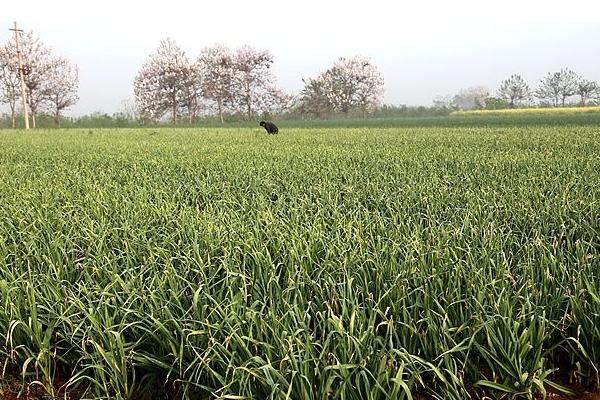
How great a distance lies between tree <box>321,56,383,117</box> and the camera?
2050 inches

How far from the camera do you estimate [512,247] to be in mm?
3121

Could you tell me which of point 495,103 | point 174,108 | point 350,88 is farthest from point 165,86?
point 495,103

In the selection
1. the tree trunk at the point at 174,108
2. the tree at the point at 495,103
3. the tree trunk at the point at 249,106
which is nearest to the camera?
the tree trunk at the point at 174,108

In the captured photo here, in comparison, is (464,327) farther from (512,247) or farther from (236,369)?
(512,247)

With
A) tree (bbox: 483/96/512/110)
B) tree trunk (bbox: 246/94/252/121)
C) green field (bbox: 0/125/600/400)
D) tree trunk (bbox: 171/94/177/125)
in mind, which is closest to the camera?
green field (bbox: 0/125/600/400)

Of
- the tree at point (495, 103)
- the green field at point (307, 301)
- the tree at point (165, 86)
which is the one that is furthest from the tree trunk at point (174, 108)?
the green field at point (307, 301)

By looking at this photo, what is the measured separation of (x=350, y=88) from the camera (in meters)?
52.9

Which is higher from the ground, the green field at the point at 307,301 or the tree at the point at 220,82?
the tree at the point at 220,82

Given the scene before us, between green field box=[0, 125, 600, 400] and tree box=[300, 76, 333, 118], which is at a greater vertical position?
tree box=[300, 76, 333, 118]

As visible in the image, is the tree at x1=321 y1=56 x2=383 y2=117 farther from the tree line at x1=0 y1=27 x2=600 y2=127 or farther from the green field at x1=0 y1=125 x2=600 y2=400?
the green field at x1=0 y1=125 x2=600 y2=400

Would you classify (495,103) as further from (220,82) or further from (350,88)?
(220,82)

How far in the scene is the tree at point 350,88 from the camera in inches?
2050

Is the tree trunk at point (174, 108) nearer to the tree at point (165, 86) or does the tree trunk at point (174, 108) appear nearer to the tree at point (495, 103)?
the tree at point (165, 86)

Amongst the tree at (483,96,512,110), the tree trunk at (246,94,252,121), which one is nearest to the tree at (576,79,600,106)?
the tree at (483,96,512,110)
